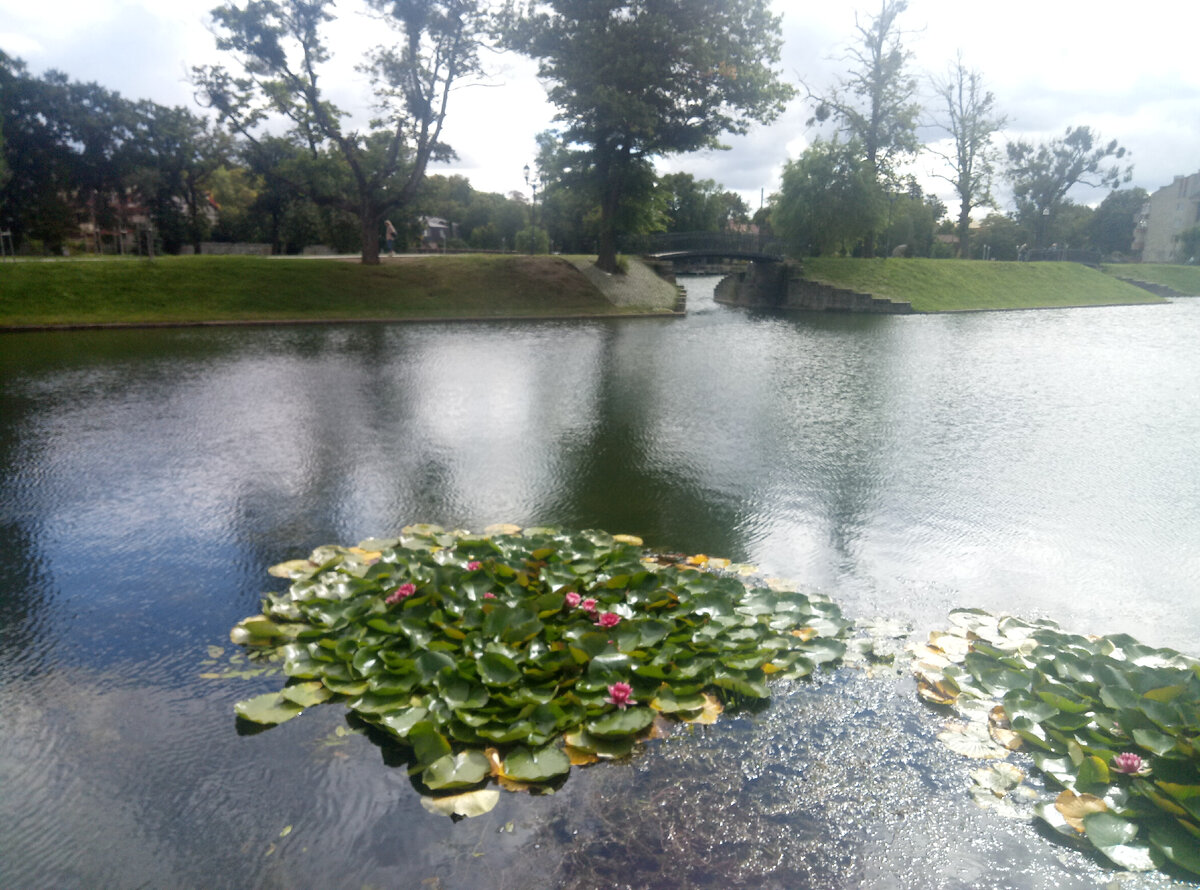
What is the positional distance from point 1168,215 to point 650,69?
76.9 meters

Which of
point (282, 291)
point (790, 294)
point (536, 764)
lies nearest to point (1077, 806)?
point (536, 764)

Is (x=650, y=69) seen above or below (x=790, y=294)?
above

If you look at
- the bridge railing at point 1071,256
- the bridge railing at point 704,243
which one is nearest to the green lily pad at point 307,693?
the bridge railing at point 704,243

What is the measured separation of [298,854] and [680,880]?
1.35 meters

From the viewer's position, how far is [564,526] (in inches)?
232

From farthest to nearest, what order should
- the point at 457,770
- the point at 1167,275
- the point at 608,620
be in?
the point at 1167,275 < the point at 608,620 < the point at 457,770

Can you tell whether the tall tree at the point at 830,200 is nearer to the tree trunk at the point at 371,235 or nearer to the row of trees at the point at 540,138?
the row of trees at the point at 540,138

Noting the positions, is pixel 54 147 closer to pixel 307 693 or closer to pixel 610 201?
pixel 610 201

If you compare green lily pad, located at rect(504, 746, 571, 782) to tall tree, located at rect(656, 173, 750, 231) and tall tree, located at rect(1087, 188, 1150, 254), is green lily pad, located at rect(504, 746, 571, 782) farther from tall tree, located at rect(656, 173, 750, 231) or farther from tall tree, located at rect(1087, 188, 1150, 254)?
tall tree, located at rect(1087, 188, 1150, 254)

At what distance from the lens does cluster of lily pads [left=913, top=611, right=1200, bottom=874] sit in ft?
8.98

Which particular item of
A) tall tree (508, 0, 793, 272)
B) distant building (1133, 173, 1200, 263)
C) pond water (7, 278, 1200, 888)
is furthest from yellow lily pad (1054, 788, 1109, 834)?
distant building (1133, 173, 1200, 263)

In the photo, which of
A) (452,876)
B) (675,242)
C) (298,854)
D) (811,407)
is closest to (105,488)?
(298,854)

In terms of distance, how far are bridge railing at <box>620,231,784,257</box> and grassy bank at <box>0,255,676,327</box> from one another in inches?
409

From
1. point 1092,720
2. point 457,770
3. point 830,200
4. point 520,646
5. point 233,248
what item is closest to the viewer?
point 457,770
